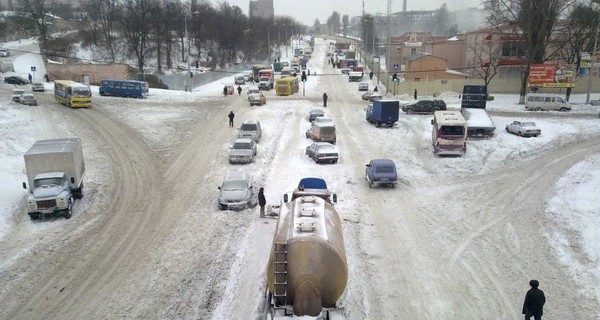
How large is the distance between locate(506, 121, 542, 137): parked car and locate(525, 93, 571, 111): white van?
12.0 metres

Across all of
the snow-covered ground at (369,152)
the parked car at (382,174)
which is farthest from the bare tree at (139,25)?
the parked car at (382,174)

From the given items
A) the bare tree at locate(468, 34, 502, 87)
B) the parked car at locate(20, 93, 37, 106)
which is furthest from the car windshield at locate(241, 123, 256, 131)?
the bare tree at locate(468, 34, 502, 87)

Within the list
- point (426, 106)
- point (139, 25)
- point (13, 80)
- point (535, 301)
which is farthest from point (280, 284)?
point (139, 25)

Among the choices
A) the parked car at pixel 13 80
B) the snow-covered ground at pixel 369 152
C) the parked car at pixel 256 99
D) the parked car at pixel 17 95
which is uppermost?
the parked car at pixel 13 80

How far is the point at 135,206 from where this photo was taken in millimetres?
24953

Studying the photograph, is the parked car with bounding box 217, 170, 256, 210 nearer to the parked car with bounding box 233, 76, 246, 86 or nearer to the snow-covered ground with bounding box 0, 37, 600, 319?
the snow-covered ground with bounding box 0, 37, 600, 319

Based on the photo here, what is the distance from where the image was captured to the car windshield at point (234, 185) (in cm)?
2453

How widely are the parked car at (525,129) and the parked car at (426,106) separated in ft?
31.2

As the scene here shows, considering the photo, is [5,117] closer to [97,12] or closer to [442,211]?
[442,211]

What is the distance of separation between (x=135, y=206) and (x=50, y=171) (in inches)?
170

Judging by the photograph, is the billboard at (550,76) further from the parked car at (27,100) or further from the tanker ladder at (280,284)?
the parked car at (27,100)

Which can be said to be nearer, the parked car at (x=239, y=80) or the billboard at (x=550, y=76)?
the billboard at (x=550, y=76)

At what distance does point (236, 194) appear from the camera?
24125 millimetres

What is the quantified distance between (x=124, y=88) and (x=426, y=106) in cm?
3368
